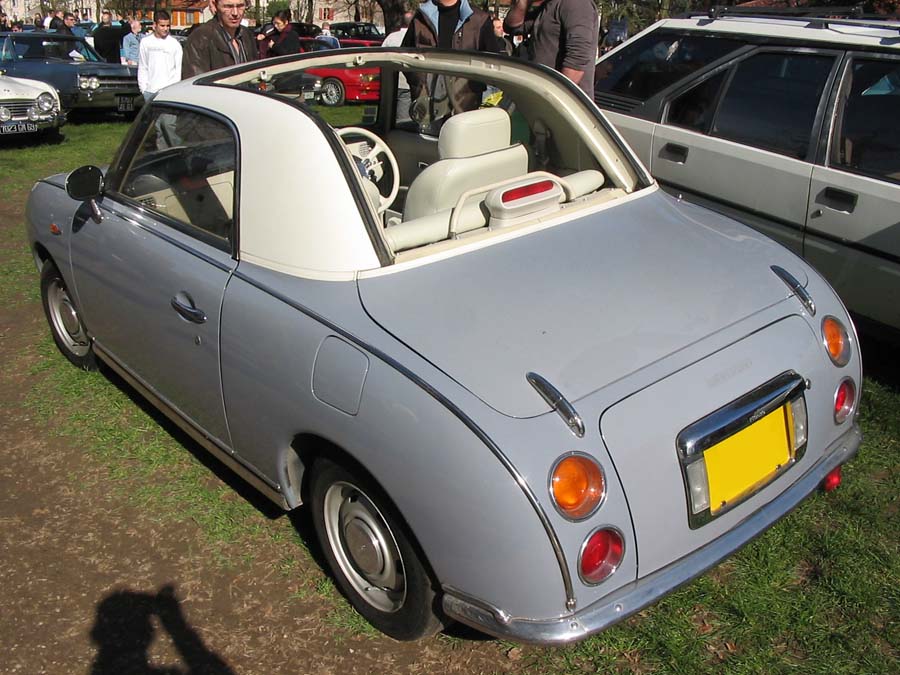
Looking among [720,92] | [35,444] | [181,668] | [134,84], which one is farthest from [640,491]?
[134,84]

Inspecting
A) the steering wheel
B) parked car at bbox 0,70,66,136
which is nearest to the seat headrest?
the steering wheel

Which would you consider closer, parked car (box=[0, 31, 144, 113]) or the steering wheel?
the steering wheel

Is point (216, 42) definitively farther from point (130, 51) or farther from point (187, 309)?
point (130, 51)

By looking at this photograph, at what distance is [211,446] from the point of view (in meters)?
3.09

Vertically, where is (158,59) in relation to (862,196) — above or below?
above

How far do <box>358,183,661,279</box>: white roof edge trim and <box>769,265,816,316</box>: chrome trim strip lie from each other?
67cm

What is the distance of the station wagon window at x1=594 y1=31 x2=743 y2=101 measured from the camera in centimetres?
480

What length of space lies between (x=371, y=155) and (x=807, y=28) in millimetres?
2443

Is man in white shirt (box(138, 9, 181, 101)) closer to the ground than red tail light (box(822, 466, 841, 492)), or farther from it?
farther from it

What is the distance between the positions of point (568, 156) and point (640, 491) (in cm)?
191

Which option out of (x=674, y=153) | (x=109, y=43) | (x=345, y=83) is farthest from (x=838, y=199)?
(x=109, y=43)

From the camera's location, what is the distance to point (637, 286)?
8.58 ft

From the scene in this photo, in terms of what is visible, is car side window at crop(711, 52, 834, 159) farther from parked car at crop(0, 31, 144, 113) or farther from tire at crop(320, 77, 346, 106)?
parked car at crop(0, 31, 144, 113)

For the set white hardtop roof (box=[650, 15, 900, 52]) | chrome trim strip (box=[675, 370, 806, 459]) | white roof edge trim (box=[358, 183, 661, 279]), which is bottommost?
chrome trim strip (box=[675, 370, 806, 459])
